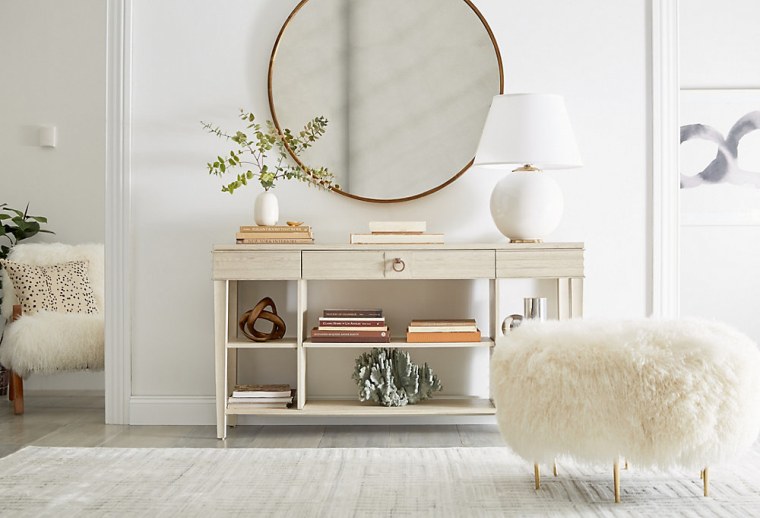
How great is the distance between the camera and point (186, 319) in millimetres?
3281

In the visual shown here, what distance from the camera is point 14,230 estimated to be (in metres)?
4.15

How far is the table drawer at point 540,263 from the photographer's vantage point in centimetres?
288

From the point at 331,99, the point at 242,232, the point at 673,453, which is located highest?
the point at 331,99

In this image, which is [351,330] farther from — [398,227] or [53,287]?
[53,287]

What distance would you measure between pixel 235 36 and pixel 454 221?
1209mm

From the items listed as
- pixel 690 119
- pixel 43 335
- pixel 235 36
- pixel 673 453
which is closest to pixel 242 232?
pixel 235 36

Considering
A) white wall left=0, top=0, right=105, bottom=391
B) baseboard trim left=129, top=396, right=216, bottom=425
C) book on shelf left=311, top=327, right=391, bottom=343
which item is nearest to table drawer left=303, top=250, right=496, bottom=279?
book on shelf left=311, top=327, right=391, bottom=343

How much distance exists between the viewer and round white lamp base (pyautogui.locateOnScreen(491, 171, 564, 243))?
2943 mm

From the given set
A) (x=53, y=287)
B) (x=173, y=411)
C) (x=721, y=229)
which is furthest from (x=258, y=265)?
(x=721, y=229)

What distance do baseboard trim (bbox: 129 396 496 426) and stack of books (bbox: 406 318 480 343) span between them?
48 cm

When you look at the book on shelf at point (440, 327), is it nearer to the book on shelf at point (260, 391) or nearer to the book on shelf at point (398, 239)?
the book on shelf at point (398, 239)

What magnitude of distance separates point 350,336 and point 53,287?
1.75 metres

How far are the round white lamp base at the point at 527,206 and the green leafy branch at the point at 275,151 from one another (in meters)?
0.72

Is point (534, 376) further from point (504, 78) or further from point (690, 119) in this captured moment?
point (690, 119)
